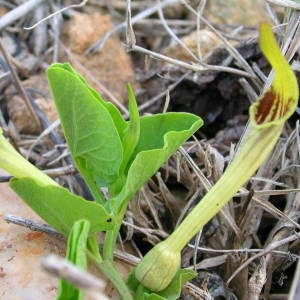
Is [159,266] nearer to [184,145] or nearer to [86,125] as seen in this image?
[86,125]

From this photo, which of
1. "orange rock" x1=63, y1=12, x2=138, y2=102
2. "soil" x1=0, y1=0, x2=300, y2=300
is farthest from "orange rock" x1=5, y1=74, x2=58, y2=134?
"orange rock" x1=63, y1=12, x2=138, y2=102

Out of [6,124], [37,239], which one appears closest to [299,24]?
[37,239]

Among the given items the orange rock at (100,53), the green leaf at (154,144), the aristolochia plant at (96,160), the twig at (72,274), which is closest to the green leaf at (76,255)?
the aristolochia plant at (96,160)

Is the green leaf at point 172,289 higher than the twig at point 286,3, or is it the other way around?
the twig at point 286,3

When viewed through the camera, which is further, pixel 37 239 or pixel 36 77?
pixel 36 77

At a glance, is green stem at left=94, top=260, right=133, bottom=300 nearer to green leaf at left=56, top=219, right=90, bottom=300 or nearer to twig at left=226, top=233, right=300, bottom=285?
green leaf at left=56, top=219, right=90, bottom=300

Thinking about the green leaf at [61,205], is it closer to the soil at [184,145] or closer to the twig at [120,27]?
the soil at [184,145]

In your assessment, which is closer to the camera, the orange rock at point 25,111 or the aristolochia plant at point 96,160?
the aristolochia plant at point 96,160

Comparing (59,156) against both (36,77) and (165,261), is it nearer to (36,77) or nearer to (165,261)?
(36,77)
